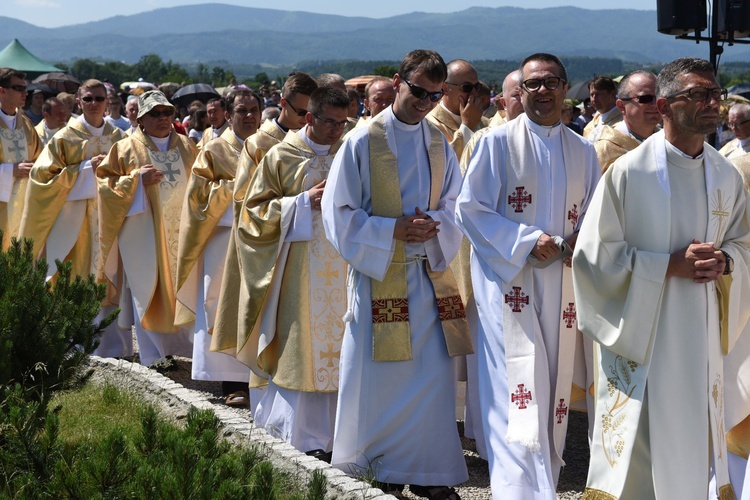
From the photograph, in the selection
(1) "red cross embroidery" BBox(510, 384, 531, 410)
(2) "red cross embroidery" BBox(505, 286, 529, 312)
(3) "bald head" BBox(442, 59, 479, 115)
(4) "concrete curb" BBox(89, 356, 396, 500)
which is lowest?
(4) "concrete curb" BBox(89, 356, 396, 500)

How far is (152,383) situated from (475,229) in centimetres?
262

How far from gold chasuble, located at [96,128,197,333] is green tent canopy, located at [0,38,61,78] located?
24.2 metres

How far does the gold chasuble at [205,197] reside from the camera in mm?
7695

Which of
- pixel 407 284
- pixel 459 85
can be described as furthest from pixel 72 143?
pixel 407 284

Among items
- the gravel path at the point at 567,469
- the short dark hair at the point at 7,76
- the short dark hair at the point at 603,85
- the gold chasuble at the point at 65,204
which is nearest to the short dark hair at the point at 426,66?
the gravel path at the point at 567,469

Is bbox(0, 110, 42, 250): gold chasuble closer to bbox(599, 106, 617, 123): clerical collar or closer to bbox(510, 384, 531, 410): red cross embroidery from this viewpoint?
bbox(599, 106, 617, 123): clerical collar

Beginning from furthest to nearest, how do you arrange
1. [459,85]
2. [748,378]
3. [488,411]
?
[459,85] < [488,411] < [748,378]

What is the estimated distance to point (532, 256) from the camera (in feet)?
15.9

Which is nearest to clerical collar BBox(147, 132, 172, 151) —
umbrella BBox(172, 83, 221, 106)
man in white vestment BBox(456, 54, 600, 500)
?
man in white vestment BBox(456, 54, 600, 500)

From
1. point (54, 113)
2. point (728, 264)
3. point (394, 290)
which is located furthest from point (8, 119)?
point (728, 264)

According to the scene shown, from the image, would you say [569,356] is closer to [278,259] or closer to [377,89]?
[278,259]

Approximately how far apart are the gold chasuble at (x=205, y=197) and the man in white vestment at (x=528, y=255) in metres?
3.05

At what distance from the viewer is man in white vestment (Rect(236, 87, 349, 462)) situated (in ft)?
19.9

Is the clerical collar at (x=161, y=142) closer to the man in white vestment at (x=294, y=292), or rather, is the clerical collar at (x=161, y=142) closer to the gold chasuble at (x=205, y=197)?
the gold chasuble at (x=205, y=197)
